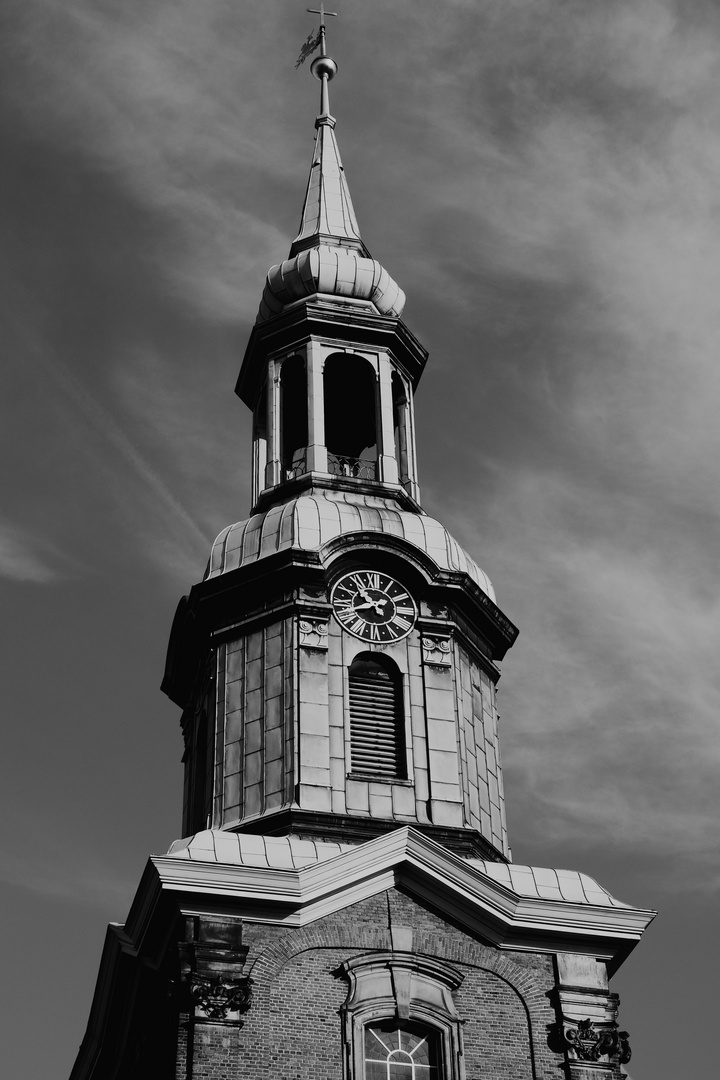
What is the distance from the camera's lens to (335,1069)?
2942cm

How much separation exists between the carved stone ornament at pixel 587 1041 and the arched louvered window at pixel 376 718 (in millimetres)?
4936

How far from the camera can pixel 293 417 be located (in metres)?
40.8

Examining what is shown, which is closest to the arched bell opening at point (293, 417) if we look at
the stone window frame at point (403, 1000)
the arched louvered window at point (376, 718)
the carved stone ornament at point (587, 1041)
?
the arched louvered window at point (376, 718)

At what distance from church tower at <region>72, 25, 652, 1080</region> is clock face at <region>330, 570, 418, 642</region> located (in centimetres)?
4

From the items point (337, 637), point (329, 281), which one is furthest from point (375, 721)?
point (329, 281)

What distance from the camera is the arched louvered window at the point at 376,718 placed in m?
33.7

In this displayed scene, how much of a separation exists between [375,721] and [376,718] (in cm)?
6

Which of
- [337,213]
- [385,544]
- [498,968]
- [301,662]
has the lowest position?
[498,968]

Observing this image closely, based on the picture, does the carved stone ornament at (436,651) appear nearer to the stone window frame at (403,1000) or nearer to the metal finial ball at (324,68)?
the stone window frame at (403,1000)

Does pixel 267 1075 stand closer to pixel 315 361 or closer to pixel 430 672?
pixel 430 672

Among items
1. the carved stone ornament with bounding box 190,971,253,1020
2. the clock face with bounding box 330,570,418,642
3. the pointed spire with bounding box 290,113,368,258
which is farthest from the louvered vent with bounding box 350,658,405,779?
the pointed spire with bounding box 290,113,368,258

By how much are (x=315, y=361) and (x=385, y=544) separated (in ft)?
15.9

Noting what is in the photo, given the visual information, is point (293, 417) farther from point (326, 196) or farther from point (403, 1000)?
point (403, 1000)

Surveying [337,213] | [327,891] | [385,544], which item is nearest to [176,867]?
[327,891]
